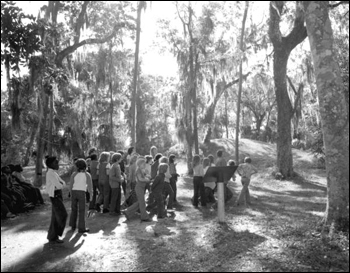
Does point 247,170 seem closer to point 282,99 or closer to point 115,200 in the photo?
point 115,200

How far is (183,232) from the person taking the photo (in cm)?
698

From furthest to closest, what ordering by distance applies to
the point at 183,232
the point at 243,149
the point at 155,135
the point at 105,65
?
the point at 155,135 < the point at 243,149 < the point at 105,65 < the point at 183,232

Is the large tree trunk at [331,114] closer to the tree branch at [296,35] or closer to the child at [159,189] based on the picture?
the child at [159,189]

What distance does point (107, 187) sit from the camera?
30.1 feet

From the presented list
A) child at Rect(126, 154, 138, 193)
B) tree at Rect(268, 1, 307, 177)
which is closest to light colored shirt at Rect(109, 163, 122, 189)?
child at Rect(126, 154, 138, 193)

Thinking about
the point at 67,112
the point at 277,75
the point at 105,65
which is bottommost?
the point at 67,112

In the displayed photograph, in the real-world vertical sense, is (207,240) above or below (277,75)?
below

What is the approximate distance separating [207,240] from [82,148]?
1648cm

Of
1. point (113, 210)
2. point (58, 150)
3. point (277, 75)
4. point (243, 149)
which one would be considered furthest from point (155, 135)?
point (113, 210)

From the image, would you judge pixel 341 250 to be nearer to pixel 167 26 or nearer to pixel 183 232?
pixel 183 232

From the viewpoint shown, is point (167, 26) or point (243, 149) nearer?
point (167, 26)

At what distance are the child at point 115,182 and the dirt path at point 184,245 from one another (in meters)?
0.39

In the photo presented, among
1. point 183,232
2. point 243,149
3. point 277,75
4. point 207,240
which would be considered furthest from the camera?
point 243,149

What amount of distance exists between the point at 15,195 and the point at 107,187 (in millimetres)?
2914
